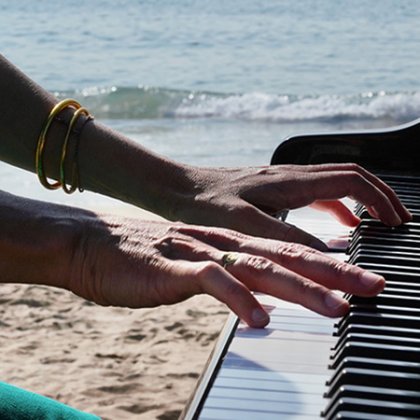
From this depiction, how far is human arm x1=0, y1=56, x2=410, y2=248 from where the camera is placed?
5.64ft

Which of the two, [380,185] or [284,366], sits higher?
[380,185]

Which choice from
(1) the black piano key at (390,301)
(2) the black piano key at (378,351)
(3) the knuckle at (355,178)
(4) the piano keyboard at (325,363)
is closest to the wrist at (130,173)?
(3) the knuckle at (355,178)

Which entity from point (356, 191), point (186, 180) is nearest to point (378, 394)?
point (356, 191)

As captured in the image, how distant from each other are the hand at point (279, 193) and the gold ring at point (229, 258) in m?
0.35

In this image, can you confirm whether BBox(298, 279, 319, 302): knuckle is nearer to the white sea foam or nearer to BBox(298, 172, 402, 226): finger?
BBox(298, 172, 402, 226): finger

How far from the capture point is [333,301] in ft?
4.12

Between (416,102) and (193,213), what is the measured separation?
10.5 m

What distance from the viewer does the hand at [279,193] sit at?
5.64 feet

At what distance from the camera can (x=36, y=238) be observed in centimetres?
138

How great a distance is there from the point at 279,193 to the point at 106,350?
3058 mm

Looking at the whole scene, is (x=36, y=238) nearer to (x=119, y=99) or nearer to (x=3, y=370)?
(x=3, y=370)

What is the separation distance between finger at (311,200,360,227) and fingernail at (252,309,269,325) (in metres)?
0.54

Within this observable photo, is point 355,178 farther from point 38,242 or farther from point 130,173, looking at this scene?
point 38,242

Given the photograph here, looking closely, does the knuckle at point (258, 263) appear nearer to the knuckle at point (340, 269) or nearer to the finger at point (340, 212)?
the knuckle at point (340, 269)
